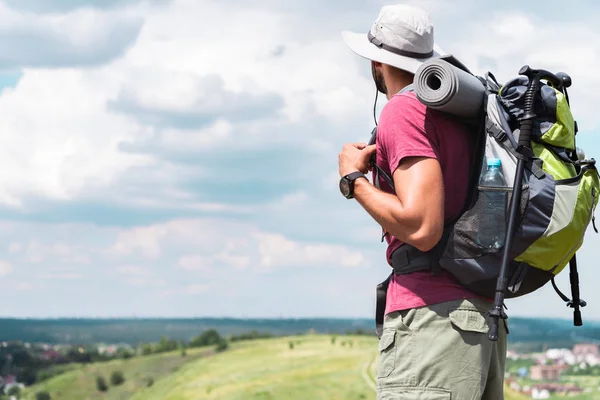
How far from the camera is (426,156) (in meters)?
3.23

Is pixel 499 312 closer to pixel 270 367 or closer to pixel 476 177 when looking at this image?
pixel 476 177

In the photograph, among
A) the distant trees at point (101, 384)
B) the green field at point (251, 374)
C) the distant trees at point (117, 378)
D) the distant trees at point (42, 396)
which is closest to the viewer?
the green field at point (251, 374)

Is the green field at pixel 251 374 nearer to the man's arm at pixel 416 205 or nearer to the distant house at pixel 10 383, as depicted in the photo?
the distant house at pixel 10 383

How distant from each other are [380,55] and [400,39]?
11cm

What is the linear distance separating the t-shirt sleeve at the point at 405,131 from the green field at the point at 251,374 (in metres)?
8.12

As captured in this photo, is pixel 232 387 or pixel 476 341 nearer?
pixel 476 341

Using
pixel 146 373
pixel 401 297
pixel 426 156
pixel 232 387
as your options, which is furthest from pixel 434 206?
pixel 146 373

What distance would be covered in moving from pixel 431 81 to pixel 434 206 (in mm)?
515

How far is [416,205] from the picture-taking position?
3160 millimetres

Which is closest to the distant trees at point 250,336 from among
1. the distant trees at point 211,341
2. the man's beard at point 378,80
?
the distant trees at point 211,341

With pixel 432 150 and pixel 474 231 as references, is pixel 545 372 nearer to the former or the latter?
pixel 474 231

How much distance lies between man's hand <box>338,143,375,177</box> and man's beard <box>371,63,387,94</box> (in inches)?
14.3

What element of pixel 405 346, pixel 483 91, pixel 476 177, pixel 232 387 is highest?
pixel 483 91

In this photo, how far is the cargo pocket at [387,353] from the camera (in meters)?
3.39
